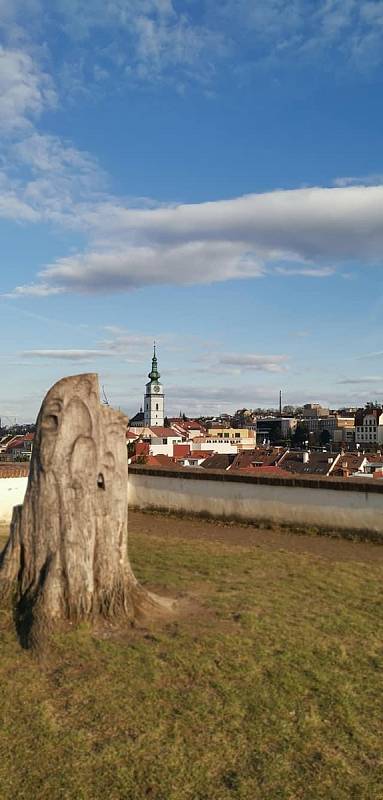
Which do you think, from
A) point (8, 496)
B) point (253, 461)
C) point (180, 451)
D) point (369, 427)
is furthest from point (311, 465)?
point (369, 427)

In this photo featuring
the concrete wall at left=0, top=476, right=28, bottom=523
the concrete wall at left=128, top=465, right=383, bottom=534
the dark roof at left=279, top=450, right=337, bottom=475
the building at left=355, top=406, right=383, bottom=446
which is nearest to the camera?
the concrete wall at left=128, top=465, right=383, bottom=534

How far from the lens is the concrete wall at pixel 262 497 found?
10.7 meters

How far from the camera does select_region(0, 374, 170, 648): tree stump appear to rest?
5723 millimetres

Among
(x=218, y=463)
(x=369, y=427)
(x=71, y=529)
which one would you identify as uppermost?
(x=369, y=427)

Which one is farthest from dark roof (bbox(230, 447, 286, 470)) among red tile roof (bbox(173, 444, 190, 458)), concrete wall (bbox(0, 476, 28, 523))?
concrete wall (bbox(0, 476, 28, 523))

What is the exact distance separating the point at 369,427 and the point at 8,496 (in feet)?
406

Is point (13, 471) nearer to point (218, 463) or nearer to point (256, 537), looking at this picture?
point (256, 537)

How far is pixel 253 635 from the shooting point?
5531mm

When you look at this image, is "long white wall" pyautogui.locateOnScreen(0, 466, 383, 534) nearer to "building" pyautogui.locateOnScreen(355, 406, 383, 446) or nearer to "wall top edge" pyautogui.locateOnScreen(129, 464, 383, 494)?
"wall top edge" pyautogui.locateOnScreen(129, 464, 383, 494)

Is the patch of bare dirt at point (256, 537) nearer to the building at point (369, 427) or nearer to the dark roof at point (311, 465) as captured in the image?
the dark roof at point (311, 465)

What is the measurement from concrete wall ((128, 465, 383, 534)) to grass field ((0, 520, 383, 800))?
4099 mm

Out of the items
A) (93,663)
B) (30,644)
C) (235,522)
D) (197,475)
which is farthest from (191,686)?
(197,475)

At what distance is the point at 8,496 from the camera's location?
45.0 feet

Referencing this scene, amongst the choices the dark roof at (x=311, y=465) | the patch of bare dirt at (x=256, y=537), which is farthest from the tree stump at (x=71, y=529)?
the dark roof at (x=311, y=465)
